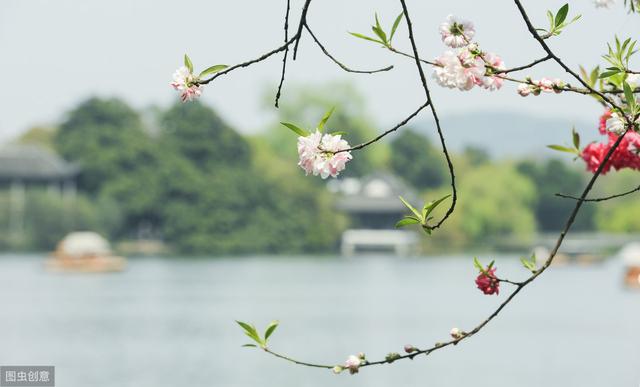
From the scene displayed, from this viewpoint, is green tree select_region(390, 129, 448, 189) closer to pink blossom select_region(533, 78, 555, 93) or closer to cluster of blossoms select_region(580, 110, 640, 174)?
cluster of blossoms select_region(580, 110, 640, 174)

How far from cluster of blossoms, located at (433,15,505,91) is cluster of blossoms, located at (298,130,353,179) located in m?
0.22

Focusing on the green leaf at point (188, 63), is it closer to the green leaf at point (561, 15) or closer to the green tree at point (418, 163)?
the green leaf at point (561, 15)

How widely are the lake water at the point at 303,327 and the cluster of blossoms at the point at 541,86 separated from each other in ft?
57.1

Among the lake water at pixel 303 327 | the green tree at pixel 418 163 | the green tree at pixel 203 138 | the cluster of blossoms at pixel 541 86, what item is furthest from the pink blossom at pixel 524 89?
the green tree at pixel 418 163

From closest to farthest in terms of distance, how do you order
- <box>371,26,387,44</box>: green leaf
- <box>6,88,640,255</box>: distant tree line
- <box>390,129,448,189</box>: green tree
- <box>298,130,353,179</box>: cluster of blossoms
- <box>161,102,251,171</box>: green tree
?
1. <box>371,26,387,44</box>: green leaf
2. <box>298,130,353,179</box>: cluster of blossoms
3. <box>6,88,640,255</box>: distant tree line
4. <box>161,102,251,171</box>: green tree
5. <box>390,129,448,189</box>: green tree

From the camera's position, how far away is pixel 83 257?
1880 inches

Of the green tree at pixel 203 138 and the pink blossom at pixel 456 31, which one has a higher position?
the green tree at pixel 203 138

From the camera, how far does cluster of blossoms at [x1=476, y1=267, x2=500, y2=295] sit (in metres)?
2.56

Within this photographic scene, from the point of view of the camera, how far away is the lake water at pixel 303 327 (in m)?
21.4

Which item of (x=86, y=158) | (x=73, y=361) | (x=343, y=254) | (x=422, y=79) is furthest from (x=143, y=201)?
(x=422, y=79)

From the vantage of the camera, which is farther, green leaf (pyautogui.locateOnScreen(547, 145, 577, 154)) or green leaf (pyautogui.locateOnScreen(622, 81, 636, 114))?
green leaf (pyautogui.locateOnScreen(547, 145, 577, 154))

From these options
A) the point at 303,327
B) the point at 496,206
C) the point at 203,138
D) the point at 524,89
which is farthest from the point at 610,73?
the point at 496,206

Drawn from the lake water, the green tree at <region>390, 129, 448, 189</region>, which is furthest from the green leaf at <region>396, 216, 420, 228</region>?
the green tree at <region>390, 129, 448, 189</region>

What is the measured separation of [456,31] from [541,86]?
1.00ft
